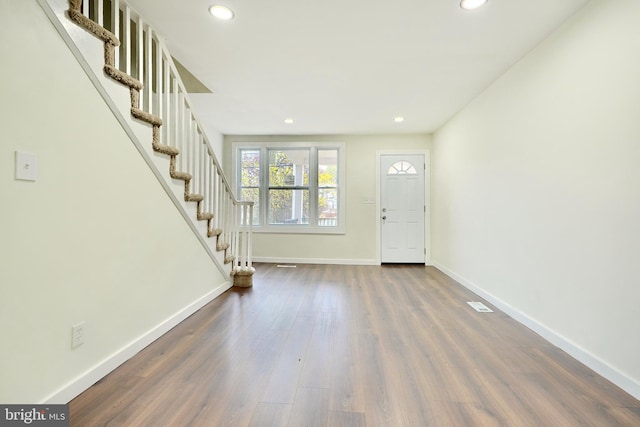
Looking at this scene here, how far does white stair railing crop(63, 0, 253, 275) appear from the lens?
6.26ft

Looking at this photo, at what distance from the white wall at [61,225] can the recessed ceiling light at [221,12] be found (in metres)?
0.92

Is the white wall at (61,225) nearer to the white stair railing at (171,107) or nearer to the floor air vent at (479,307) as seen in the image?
the white stair railing at (171,107)

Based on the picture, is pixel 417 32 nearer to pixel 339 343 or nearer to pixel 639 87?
pixel 639 87

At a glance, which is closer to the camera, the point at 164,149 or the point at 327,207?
the point at 164,149

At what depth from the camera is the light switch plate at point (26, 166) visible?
1174 mm

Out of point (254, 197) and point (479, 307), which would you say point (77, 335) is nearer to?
point (479, 307)

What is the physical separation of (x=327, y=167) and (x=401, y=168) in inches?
52.3

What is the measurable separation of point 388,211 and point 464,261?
1.66 metres

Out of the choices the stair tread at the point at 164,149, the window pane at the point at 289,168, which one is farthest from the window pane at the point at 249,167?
the stair tread at the point at 164,149

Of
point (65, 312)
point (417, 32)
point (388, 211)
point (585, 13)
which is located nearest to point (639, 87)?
point (585, 13)

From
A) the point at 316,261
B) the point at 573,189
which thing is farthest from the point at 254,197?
the point at 573,189

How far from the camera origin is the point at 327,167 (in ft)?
17.0

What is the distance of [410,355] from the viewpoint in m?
1.89

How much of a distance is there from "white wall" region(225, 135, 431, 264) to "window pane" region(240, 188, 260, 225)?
905mm
